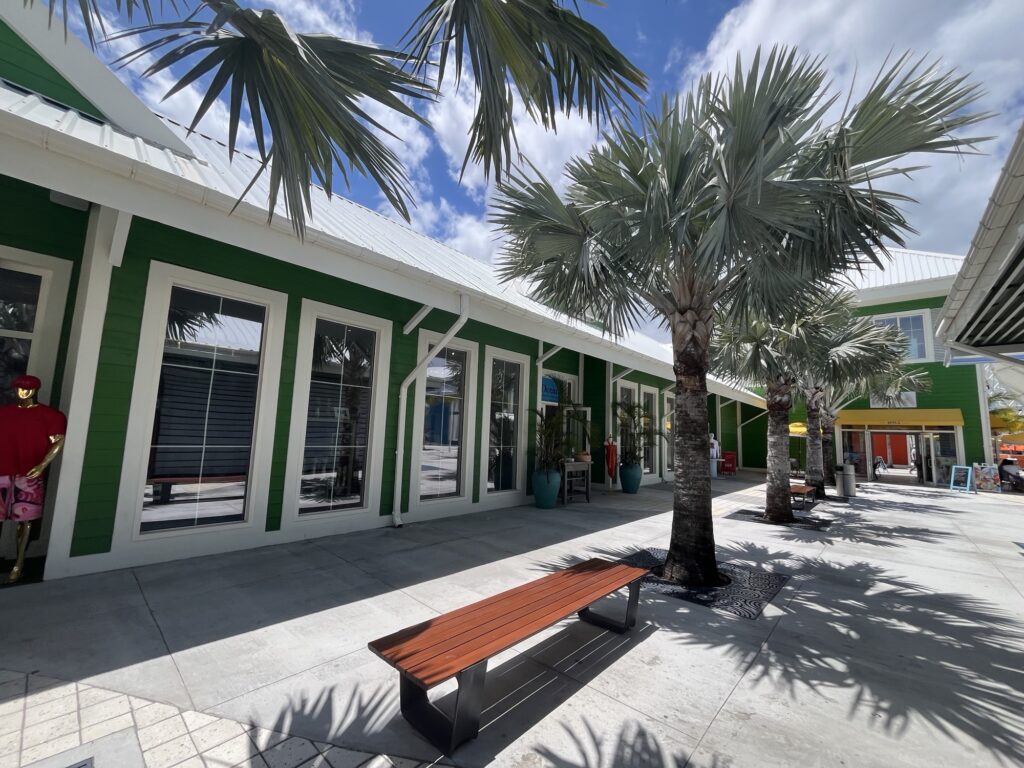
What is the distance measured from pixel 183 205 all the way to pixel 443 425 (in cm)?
471

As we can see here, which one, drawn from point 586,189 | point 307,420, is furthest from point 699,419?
point 307,420

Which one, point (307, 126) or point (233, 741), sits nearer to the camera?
point (233, 741)

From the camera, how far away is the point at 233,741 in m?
2.00

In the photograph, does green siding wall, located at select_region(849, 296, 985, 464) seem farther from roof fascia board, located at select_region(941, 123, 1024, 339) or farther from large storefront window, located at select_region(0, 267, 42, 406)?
large storefront window, located at select_region(0, 267, 42, 406)

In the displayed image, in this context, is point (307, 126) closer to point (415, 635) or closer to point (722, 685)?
point (415, 635)

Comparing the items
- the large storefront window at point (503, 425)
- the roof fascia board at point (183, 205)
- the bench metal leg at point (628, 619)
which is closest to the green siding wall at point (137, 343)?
the roof fascia board at point (183, 205)

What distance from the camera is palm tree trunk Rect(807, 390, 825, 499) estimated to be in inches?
405

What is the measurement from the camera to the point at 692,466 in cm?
463

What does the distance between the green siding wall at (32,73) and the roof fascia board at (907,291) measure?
20.1 meters

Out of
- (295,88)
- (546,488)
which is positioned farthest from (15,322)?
(546,488)

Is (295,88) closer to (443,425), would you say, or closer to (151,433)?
(151,433)

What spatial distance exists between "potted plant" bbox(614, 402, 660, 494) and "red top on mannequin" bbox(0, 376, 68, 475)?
387 inches

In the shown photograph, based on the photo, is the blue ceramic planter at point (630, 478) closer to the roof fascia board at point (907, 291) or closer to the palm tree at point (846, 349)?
the palm tree at point (846, 349)

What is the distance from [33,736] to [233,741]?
0.89 meters
